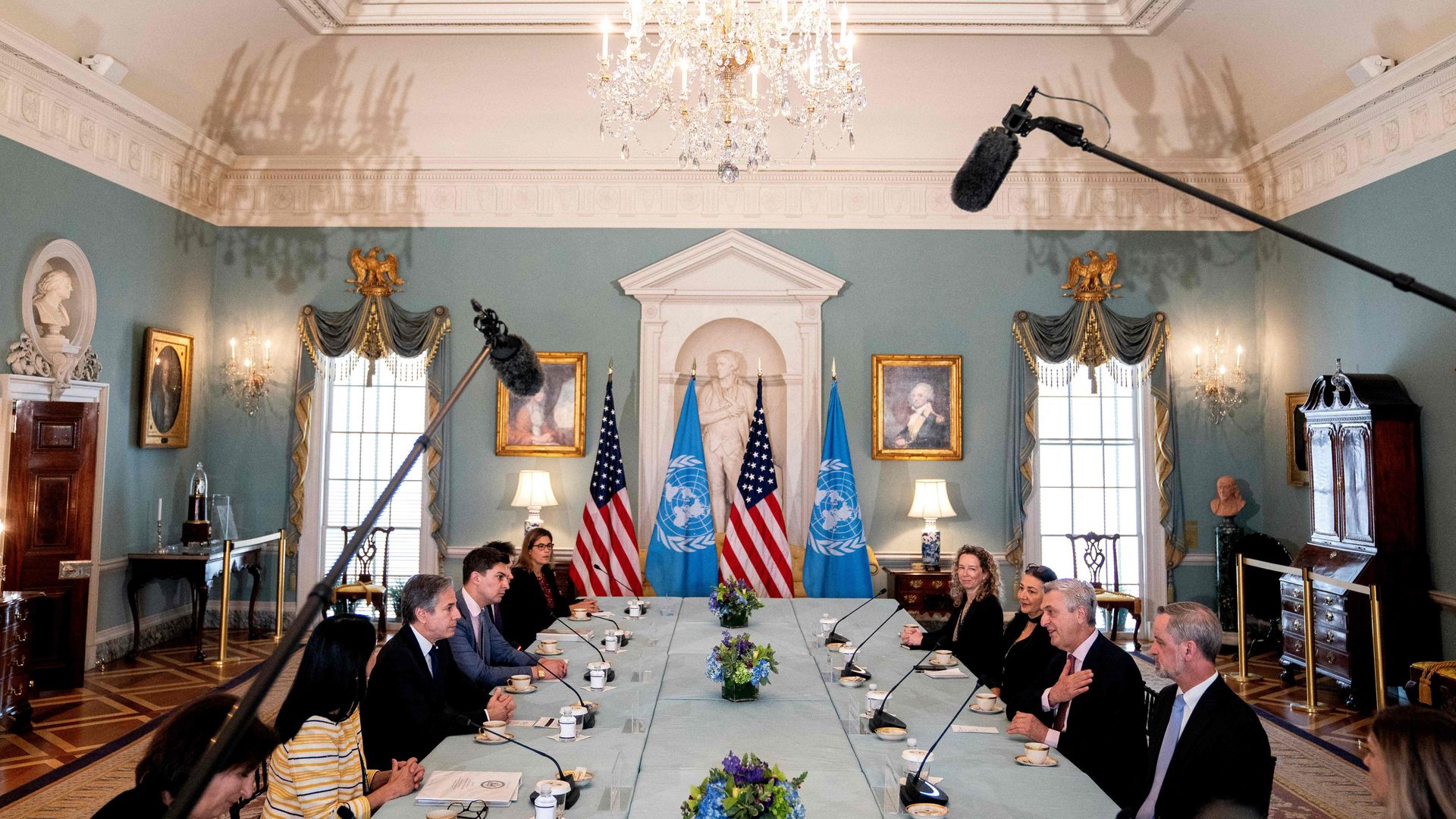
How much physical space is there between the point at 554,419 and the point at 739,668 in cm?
494

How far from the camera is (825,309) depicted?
818 cm

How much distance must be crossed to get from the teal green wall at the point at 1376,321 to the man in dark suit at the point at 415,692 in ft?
19.7

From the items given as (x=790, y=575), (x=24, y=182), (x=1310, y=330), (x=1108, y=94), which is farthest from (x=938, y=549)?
(x=24, y=182)

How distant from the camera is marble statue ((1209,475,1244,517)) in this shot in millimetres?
7738

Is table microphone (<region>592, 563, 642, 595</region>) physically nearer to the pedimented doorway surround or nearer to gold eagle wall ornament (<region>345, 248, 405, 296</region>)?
the pedimented doorway surround

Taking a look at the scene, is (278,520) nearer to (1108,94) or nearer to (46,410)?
(46,410)

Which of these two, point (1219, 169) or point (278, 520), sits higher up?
point (1219, 169)

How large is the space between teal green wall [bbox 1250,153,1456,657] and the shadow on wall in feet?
24.4

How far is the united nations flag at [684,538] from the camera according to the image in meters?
7.75

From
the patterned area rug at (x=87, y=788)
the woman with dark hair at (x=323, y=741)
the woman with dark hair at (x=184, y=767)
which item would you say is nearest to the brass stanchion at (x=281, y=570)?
the patterned area rug at (x=87, y=788)

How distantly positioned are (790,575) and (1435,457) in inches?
175

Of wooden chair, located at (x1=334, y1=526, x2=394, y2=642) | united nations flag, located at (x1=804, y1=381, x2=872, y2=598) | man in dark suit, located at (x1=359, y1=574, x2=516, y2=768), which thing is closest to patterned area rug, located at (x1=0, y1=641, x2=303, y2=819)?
man in dark suit, located at (x1=359, y1=574, x2=516, y2=768)

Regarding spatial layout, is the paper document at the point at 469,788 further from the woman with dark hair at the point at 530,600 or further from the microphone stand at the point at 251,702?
the woman with dark hair at the point at 530,600

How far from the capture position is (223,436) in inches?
323
